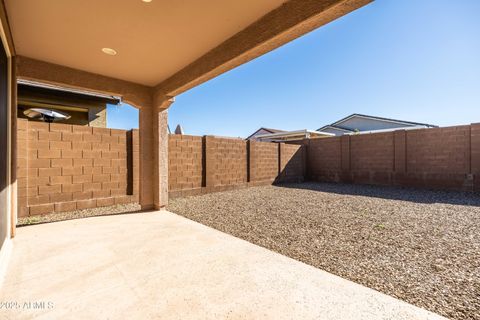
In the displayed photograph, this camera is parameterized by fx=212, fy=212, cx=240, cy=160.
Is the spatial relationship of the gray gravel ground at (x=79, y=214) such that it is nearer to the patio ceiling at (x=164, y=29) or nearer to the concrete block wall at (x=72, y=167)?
the concrete block wall at (x=72, y=167)

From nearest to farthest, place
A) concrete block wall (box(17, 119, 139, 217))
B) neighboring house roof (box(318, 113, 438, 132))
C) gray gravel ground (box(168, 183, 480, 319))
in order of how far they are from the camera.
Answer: gray gravel ground (box(168, 183, 480, 319))
concrete block wall (box(17, 119, 139, 217))
neighboring house roof (box(318, 113, 438, 132))

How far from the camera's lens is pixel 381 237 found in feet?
10.8

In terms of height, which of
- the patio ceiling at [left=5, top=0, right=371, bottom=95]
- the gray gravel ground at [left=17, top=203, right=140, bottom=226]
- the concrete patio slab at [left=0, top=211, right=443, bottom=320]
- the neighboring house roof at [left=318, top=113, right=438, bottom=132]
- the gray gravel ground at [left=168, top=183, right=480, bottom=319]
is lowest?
the gray gravel ground at [left=168, top=183, right=480, bottom=319]

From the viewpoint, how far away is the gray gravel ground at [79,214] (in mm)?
4055

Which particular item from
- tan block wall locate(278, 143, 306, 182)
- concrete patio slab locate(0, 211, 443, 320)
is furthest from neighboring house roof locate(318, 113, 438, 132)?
concrete patio slab locate(0, 211, 443, 320)

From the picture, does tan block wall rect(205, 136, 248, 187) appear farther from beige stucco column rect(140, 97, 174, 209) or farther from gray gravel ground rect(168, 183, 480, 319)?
beige stucco column rect(140, 97, 174, 209)

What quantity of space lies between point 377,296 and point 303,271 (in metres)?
0.65

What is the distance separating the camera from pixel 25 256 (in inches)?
98.3

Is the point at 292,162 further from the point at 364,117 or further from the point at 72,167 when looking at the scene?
the point at 364,117

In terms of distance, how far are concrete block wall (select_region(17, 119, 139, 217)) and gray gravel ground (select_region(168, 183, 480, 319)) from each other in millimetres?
1550

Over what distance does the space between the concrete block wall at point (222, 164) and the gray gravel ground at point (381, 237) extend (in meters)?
0.99

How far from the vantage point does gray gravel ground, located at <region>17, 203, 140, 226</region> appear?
4055mm

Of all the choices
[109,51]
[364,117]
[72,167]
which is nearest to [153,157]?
[72,167]

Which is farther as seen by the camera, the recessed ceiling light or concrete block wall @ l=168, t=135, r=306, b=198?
concrete block wall @ l=168, t=135, r=306, b=198
